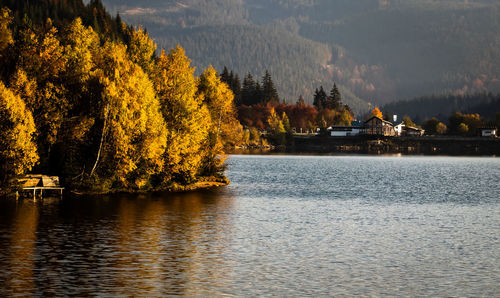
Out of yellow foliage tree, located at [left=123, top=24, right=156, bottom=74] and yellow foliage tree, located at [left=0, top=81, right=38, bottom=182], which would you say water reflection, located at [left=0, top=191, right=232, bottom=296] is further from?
yellow foliage tree, located at [left=123, top=24, right=156, bottom=74]

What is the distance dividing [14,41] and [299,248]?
1941 inches

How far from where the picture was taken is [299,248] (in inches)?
1703

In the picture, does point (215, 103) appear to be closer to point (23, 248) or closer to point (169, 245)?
point (169, 245)

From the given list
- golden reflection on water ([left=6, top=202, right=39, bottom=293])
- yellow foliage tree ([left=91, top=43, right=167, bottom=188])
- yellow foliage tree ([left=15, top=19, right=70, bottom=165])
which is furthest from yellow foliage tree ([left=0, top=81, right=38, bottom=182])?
→ yellow foliage tree ([left=91, top=43, right=167, bottom=188])

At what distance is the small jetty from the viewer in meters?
71.2

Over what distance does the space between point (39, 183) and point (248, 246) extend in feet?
125

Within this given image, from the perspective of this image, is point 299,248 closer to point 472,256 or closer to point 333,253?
point 333,253

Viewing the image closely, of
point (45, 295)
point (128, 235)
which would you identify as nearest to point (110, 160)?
point (128, 235)

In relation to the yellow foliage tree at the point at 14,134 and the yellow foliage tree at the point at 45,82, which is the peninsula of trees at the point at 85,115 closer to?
the yellow foliage tree at the point at 45,82

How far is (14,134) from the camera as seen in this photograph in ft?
215

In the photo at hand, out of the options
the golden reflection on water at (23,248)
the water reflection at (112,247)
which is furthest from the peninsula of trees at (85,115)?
the golden reflection on water at (23,248)

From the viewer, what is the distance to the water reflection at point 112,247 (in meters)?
32.1

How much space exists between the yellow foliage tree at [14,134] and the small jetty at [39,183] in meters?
4.63

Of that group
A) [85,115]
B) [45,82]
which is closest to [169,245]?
[85,115]
